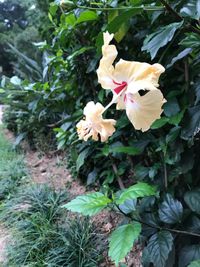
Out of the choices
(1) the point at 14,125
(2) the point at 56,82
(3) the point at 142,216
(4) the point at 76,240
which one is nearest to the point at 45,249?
(4) the point at 76,240

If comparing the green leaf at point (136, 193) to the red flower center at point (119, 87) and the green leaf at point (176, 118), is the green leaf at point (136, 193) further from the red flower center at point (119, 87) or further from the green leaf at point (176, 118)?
the red flower center at point (119, 87)

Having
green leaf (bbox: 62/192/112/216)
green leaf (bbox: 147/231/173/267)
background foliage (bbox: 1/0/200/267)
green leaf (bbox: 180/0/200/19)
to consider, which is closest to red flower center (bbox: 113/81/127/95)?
background foliage (bbox: 1/0/200/267)

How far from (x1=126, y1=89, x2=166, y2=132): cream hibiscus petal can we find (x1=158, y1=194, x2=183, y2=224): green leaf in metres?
0.59

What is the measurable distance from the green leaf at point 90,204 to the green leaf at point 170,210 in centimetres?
25

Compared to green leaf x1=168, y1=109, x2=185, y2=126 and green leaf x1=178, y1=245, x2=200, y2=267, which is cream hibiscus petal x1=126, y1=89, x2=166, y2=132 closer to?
green leaf x1=168, y1=109, x2=185, y2=126

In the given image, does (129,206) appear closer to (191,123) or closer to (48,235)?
(191,123)

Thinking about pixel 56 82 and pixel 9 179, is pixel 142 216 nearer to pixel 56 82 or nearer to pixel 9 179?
pixel 56 82

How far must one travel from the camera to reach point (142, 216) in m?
1.22

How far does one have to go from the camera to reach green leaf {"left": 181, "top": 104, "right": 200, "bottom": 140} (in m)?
0.96

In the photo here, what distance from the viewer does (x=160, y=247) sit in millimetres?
1093

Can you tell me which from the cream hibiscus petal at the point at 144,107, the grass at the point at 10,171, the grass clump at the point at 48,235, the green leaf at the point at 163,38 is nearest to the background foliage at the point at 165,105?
the green leaf at the point at 163,38

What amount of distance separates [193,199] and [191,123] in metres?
0.30

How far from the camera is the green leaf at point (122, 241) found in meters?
0.94

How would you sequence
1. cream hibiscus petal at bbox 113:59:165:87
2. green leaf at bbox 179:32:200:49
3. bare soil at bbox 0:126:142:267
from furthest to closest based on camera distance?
bare soil at bbox 0:126:142:267
green leaf at bbox 179:32:200:49
cream hibiscus petal at bbox 113:59:165:87
